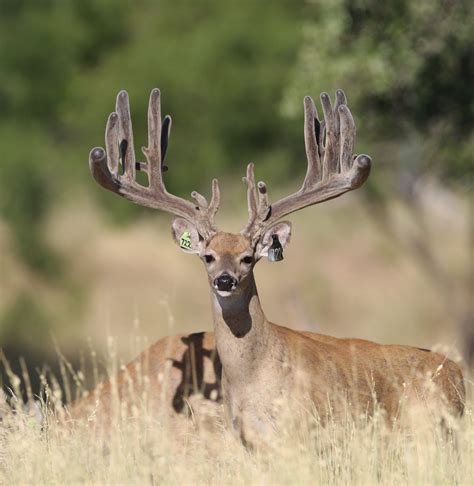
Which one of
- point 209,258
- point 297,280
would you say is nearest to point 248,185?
point 209,258

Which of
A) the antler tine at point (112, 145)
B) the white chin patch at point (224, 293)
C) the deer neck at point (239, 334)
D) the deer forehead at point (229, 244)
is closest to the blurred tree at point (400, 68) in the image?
the antler tine at point (112, 145)

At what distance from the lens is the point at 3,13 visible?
1490 inches

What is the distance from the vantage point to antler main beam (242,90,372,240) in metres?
8.95

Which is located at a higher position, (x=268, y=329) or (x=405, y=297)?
(x=405, y=297)

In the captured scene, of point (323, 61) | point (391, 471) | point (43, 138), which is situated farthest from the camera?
point (43, 138)

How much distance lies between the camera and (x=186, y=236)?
9039 mm

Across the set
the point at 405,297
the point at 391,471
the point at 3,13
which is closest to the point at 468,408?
the point at 391,471

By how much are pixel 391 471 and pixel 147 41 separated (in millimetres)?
29433

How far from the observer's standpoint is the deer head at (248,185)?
8828 millimetres

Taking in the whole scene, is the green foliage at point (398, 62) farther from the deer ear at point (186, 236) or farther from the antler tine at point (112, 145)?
the deer ear at point (186, 236)

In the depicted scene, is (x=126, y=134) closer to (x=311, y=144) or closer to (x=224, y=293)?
(x=311, y=144)

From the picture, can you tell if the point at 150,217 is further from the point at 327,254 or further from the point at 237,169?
the point at 327,254

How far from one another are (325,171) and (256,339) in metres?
1.25

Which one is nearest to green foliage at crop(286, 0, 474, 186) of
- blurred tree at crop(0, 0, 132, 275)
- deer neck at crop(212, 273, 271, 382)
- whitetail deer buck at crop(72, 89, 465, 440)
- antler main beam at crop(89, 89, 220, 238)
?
whitetail deer buck at crop(72, 89, 465, 440)
